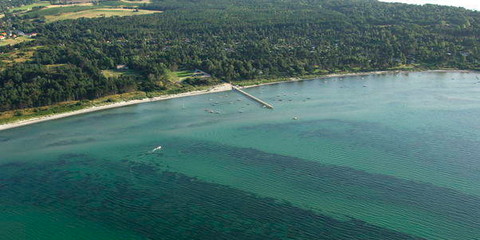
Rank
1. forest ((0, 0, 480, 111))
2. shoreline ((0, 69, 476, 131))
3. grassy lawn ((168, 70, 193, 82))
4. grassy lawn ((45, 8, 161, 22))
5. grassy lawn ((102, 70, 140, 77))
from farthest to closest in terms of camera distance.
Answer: grassy lawn ((45, 8, 161, 22)) → grassy lawn ((168, 70, 193, 82)) → grassy lawn ((102, 70, 140, 77)) → forest ((0, 0, 480, 111)) → shoreline ((0, 69, 476, 131))

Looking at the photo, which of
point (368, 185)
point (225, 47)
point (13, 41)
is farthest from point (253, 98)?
point (13, 41)

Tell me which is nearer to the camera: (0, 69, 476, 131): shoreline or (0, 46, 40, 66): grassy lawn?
(0, 69, 476, 131): shoreline

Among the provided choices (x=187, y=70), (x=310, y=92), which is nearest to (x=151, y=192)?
(x=310, y=92)

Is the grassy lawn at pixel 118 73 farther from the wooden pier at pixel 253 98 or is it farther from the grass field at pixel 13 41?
the grass field at pixel 13 41

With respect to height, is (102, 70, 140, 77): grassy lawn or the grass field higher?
the grass field

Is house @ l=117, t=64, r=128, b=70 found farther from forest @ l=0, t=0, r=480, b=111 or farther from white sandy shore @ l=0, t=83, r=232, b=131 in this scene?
white sandy shore @ l=0, t=83, r=232, b=131

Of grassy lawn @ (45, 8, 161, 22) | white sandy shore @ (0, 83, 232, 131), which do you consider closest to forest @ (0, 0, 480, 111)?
white sandy shore @ (0, 83, 232, 131)
